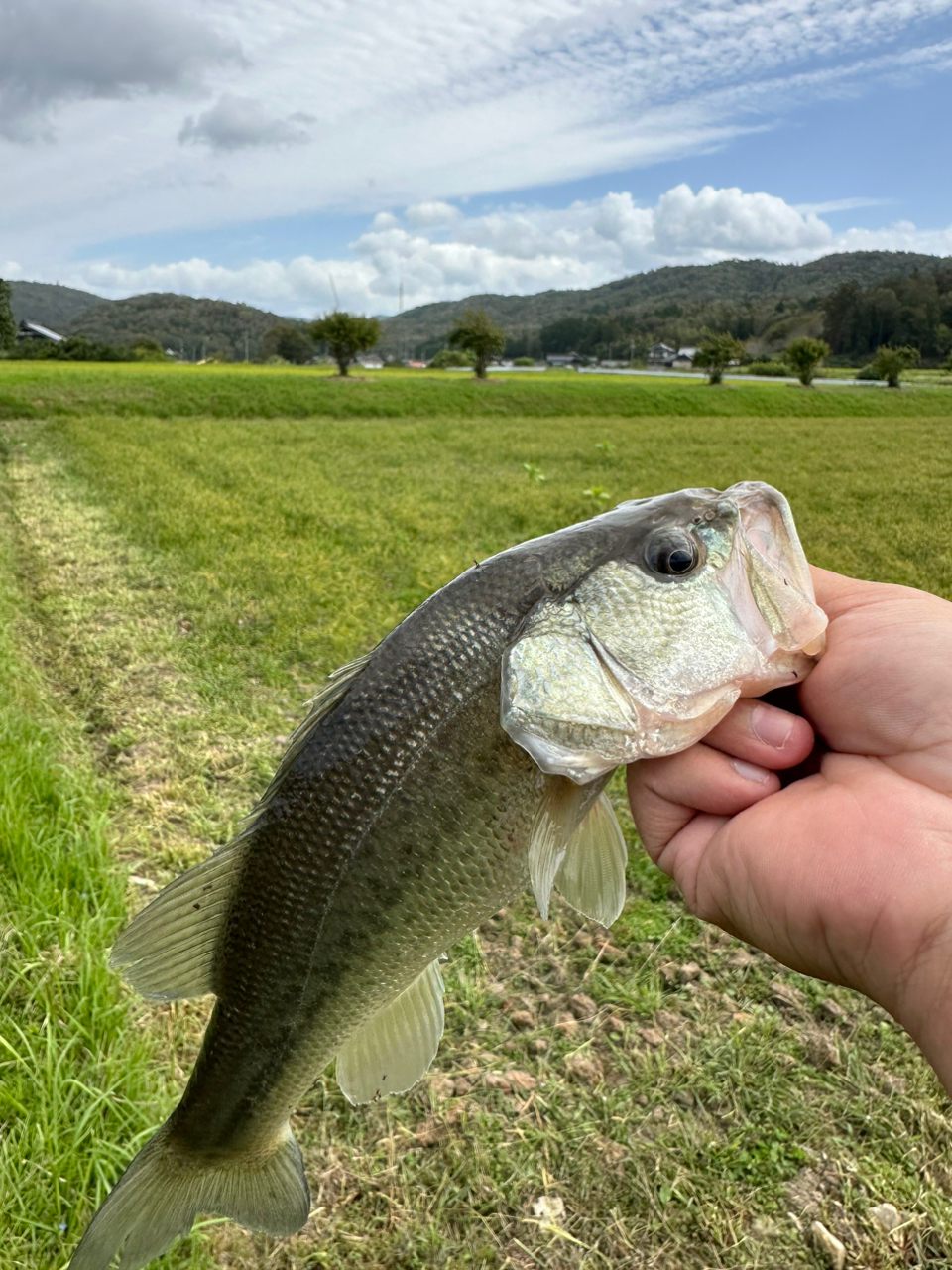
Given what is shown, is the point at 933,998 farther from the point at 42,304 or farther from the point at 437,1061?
the point at 42,304

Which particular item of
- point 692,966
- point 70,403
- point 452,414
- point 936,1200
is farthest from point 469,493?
point 452,414

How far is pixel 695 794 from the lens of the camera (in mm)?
1945

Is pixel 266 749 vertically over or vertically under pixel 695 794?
under

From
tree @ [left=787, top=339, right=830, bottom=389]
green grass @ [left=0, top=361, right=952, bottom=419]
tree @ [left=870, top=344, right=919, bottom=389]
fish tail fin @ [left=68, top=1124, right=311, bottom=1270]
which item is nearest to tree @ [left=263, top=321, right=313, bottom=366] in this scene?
green grass @ [left=0, top=361, right=952, bottom=419]

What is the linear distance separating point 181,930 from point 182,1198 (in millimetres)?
601

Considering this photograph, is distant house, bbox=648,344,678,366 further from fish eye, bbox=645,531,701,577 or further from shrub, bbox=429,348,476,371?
fish eye, bbox=645,531,701,577

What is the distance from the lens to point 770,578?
164cm

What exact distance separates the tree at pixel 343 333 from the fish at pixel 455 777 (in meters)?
47.0

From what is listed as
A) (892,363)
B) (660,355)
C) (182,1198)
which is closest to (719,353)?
(892,363)

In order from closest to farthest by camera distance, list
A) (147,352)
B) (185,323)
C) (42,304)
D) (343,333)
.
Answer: (343,333), (147,352), (185,323), (42,304)

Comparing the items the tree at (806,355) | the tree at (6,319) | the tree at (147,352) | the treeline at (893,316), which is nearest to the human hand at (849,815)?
the tree at (806,355)

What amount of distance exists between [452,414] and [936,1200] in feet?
112

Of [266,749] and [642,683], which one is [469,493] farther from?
[642,683]

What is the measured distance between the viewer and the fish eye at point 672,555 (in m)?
1.64
